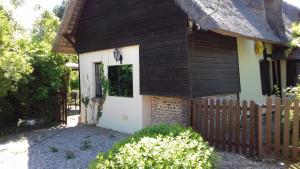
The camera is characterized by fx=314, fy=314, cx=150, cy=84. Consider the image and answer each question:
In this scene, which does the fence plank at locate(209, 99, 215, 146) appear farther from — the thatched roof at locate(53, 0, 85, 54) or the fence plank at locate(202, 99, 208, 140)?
the thatched roof at locate(53, 0, 85, 54)

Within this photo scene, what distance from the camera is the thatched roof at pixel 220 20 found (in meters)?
7.55

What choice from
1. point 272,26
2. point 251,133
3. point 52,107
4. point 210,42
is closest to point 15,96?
point 52,107

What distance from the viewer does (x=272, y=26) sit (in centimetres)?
1212

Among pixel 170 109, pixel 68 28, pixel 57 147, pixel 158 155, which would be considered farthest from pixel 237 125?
pixel 68 28

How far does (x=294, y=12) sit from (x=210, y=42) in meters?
8.66

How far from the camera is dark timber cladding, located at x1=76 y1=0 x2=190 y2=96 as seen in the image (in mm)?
8383

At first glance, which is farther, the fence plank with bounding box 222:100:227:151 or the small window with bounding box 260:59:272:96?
the small window with bounding box 260:59:272:96

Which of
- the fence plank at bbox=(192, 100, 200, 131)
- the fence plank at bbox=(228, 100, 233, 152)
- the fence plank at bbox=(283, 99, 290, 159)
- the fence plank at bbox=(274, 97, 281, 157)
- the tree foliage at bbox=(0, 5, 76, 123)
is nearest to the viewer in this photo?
the fence plank at bbox=(283, 99, 290, 159)

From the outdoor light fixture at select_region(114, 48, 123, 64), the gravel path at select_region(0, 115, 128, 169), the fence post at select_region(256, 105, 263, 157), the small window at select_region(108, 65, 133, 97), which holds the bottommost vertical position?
the gravel path at select_region(0, 115, 128, 169)

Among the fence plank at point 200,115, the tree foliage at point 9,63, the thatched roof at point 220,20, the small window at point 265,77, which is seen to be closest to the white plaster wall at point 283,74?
the small window at point 265,77

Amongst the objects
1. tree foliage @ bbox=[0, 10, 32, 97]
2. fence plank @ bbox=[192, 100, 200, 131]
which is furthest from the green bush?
tree foliage @ bbox=[0, 10, 32, 97]

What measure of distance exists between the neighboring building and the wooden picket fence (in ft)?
2.41

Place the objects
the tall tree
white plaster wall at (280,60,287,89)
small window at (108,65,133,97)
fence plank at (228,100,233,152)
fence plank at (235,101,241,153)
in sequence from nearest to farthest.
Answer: fence plank at (235,101,241,153), fence plank at (228,100,233,152), small window at (108,65,133,97), white plaster wall at (280,60,287,89), the tall tree

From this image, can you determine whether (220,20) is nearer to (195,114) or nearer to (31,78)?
(195,114)
